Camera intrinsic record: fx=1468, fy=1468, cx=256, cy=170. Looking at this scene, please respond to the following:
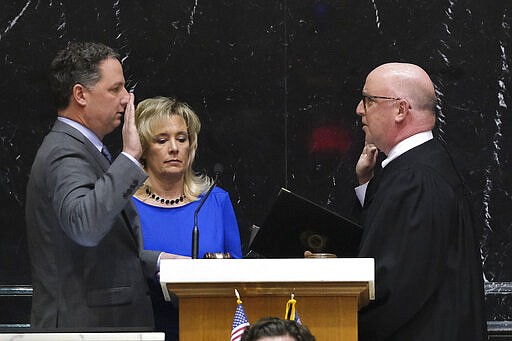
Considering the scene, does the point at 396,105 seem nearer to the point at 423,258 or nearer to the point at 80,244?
the point at 423,258

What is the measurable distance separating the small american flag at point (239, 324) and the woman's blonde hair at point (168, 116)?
1.61 metres

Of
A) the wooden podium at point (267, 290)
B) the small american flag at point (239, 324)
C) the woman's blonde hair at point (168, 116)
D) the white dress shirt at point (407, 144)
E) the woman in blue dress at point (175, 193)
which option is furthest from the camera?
the woman's blonde hair at point (168, 116)

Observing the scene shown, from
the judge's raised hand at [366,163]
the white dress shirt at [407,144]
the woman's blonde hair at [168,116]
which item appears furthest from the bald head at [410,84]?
the woman's blonde hair at [168,116]

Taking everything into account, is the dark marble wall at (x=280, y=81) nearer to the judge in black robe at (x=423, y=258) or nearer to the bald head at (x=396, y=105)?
the bald head at (x=396, y=105)

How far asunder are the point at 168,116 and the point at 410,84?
112cm

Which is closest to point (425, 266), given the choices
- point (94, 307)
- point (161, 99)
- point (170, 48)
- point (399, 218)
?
point (399, 218)

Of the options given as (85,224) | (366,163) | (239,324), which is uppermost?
(366,163)

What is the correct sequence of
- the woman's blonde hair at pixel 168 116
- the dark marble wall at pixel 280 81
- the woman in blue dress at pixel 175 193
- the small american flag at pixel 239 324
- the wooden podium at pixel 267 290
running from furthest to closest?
the dark marble wall at pixel 280 81, the woman's blonde hair at pixel 168 116, the woman in blue dress at pixel 175 193, the wooden podium at pixel 267 290, the small american flag at pixel 239 324

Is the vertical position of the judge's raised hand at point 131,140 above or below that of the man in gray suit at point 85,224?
above

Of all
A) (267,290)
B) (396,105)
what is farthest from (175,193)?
(267,290)

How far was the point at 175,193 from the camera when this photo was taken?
6246mm

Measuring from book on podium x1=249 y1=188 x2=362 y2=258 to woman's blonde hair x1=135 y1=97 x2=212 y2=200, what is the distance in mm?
825

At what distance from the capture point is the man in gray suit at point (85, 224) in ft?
17.0

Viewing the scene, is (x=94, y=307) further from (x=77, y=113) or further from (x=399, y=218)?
(x=399, y=218)
